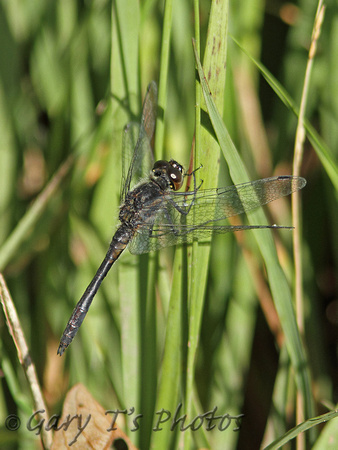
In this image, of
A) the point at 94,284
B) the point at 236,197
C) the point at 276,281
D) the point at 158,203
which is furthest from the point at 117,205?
the point at 276,281

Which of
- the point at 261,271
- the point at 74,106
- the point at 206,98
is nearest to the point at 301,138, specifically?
the point at 206,98

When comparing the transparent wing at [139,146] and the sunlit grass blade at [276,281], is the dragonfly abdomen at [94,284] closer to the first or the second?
the transparent wing at [139,146]

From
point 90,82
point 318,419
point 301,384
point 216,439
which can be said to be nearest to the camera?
point 318,419

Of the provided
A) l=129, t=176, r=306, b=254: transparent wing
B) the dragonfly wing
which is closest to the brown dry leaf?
l=129, t=176, r=306, b=254: transparent wing

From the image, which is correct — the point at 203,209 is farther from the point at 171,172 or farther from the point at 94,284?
the point at 94,284

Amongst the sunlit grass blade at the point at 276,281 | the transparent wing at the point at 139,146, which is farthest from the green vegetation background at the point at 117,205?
the sunlit grass blade at the point at 276,281

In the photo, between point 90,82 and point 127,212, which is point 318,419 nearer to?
point 127,212

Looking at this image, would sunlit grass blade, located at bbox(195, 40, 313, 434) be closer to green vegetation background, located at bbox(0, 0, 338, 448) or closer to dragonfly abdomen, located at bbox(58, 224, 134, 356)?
green vegetation background, located at bbox(0, 0, 338, 448)
